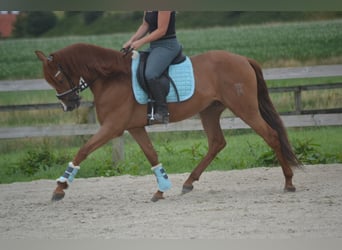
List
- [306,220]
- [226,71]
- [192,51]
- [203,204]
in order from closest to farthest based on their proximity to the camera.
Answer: [306,220]
[203,204]
[226,71]
[192,51]

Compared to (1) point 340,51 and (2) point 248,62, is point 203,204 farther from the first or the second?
(1) point 340,51

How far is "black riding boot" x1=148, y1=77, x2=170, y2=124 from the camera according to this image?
4852 millimetres

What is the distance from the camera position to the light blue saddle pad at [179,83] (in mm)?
4945

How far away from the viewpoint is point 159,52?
4.86 metres

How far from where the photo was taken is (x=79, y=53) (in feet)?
15.9

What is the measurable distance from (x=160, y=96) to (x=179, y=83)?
0.20 meters

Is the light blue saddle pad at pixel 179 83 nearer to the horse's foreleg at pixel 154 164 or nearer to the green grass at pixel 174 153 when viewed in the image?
the horse's foreleg at pixel 154 164

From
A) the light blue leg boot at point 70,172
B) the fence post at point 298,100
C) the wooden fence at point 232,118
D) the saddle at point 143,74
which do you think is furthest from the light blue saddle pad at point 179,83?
the fence post at point 298,100

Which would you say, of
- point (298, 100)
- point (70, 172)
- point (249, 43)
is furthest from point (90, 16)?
point (298, 100)

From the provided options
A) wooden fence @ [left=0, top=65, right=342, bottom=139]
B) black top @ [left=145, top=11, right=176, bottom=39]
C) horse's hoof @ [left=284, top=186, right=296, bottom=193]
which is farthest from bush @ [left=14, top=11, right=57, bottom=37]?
horse's hoof @ [left=284, top=186, right=296, bottom=193]

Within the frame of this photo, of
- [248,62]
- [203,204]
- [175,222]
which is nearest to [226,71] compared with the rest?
[248,62]

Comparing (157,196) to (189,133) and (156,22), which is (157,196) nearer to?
(156,22)

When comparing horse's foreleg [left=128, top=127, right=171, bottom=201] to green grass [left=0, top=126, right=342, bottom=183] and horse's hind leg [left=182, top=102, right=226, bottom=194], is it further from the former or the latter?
green grass [left=0, top=126, right=342, bottom=183]

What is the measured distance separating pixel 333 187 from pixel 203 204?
1.10 metres
